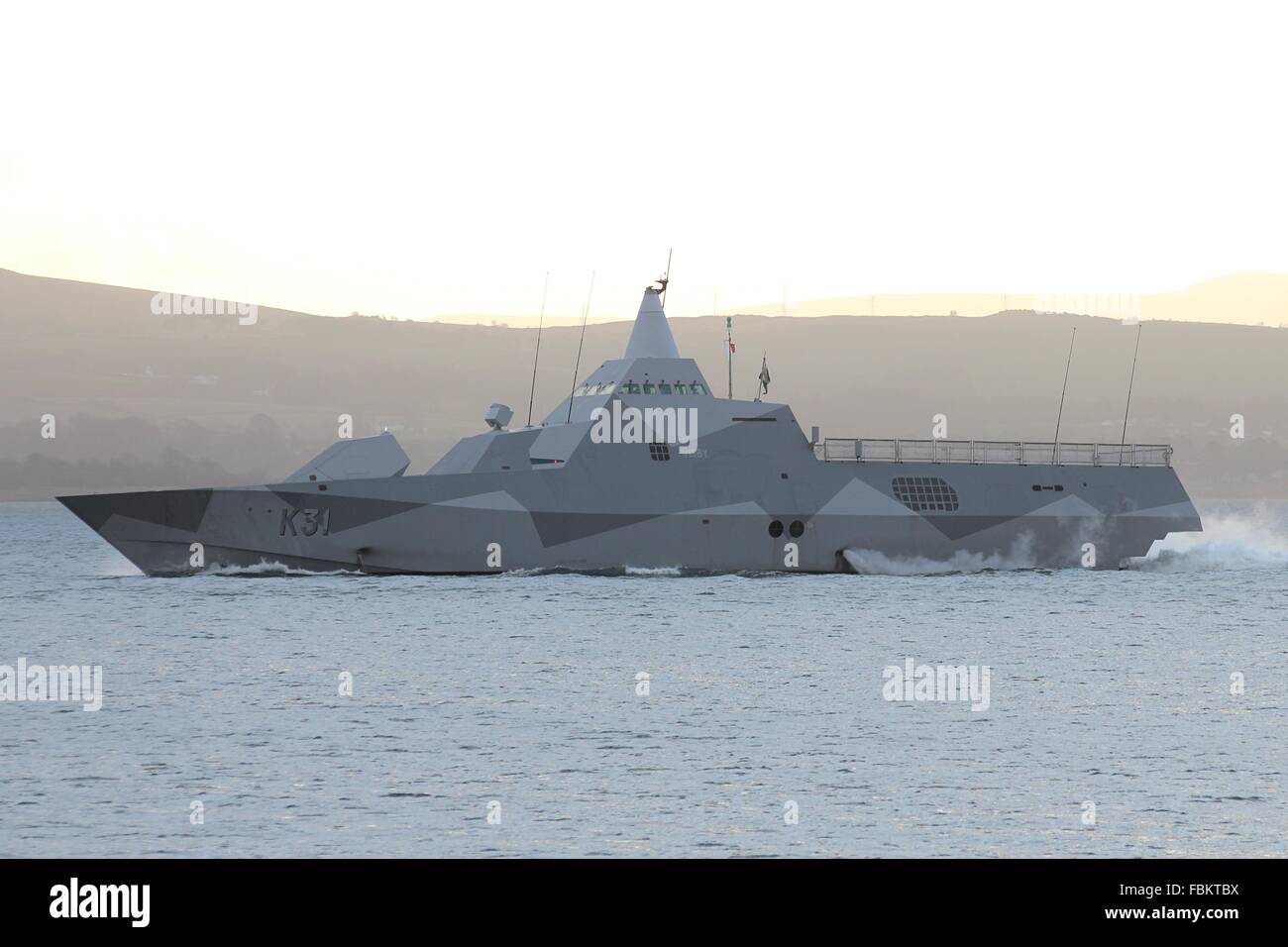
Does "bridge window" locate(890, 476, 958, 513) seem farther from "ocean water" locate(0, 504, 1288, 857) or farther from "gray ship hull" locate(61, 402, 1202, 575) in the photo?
"ocean water" locate(0, 504, 1288, 857)

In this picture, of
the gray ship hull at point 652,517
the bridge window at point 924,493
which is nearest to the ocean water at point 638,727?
the gray ship hull at point 652,517

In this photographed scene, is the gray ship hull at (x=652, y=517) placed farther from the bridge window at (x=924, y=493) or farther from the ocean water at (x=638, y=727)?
the ocean water at (x=638, y=727)

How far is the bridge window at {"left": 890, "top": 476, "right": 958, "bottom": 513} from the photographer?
34716 mm

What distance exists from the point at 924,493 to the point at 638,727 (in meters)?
19.0

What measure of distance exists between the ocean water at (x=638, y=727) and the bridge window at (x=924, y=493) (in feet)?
8.74

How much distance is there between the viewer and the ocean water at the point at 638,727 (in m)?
12.7

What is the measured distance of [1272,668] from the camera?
23.8 metres

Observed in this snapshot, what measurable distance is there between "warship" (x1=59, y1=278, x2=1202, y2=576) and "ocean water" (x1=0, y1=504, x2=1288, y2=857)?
3.68 ft

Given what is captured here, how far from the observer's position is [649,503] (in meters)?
32.2
